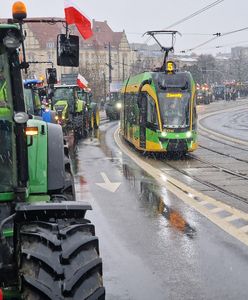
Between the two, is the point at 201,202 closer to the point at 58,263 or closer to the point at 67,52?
the point at 67,52

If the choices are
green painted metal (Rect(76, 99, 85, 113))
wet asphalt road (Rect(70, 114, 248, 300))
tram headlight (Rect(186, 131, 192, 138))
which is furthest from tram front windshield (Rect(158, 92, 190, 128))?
green painted metal (Rect(76, 99, 85, 113))

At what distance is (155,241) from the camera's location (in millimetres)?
8312

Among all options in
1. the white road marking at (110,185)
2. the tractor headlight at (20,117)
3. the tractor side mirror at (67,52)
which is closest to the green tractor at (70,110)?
the white road marking at (110,185)

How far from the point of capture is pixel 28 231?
3.73 meters

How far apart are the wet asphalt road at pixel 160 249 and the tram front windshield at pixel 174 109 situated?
21.2ft

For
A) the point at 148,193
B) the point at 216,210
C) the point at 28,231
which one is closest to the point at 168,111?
the point at 148,193

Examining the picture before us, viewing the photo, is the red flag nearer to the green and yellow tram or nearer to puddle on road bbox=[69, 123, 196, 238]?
puddle on road bbox=[69, 123, 196, 238]

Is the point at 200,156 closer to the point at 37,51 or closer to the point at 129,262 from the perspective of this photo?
the point at 129,262

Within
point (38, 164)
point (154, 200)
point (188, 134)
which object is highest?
point (38, 164)

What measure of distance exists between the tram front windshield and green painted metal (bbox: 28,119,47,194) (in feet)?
44.8

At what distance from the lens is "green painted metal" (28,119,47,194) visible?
5.33 meters

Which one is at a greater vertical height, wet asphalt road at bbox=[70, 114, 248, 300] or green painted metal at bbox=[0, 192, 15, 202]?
green painted metal at bbox=[0, 192, 15, 202]

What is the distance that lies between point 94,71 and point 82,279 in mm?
74713

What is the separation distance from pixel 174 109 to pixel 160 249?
39.6 ft
